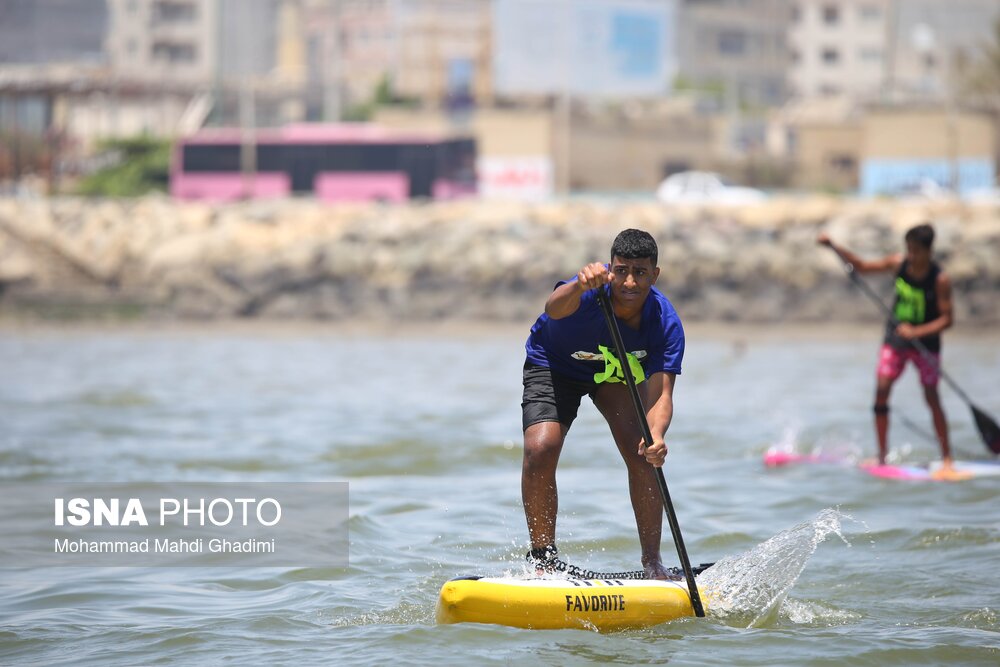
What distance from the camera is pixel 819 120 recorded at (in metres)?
50.7

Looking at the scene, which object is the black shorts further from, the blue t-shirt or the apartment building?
the apartment building

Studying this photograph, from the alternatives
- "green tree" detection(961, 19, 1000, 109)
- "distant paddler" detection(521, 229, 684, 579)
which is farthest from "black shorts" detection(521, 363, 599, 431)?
"green tree" detection(961, 19, 1000, 109)

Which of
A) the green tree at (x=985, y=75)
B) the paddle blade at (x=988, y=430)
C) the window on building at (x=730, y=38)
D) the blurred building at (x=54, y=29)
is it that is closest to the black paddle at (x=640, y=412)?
the paddle blade at (x=988, y=430)

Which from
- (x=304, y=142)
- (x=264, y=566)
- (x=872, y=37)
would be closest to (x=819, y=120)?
(x=304, y=142)

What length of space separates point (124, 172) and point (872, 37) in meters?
59.4

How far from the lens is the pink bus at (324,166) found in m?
35.9

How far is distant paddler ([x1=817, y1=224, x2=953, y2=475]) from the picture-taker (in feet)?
34.7

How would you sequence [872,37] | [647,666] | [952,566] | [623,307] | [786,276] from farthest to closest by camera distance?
[872,37] → [786,276] → [952,566] → [623,307] → [647,666]

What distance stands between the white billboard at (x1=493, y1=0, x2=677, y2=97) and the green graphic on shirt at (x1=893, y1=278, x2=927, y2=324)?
135 ft

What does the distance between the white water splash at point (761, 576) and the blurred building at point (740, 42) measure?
3317 inches

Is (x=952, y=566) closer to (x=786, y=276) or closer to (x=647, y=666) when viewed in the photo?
(x=647, y=666)

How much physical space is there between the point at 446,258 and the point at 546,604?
72.1ft

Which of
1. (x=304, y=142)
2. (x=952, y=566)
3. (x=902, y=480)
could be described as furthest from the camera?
(x=304, y=142)

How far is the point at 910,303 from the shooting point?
10.7 meters
